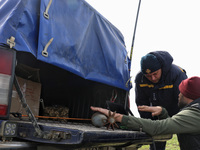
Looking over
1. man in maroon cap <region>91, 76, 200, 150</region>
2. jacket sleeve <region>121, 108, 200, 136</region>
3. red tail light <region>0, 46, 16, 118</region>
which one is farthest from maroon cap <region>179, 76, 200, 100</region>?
red tail light <region>0, 46, 16, 118</region>

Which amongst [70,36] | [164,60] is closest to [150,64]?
[164,60]

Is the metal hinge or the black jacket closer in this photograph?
the metal hinge

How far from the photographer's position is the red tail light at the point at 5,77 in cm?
173

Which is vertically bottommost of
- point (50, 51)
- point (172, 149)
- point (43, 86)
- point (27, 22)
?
point (172, 149)

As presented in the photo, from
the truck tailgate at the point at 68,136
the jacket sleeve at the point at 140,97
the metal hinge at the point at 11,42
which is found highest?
the metal hinge at the point at 11,42

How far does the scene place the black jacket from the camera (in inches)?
143

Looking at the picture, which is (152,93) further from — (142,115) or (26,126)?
(26,126)

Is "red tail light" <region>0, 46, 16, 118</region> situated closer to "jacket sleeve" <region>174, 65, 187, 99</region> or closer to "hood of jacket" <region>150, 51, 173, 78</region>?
"hood of jacket" <region>150, 51, 173, 78</region>

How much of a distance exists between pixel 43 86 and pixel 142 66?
150 centimetres

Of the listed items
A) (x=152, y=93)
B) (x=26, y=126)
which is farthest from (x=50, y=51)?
(x=152, y=93)

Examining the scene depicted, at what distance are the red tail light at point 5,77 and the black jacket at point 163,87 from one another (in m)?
2.37

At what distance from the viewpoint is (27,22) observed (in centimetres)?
203

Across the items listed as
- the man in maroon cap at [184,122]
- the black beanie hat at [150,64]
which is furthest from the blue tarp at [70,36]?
the man in maroon cap at [184,122]

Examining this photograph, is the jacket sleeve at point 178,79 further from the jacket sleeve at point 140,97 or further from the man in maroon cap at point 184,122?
the man in maroon cap at point 184,122
